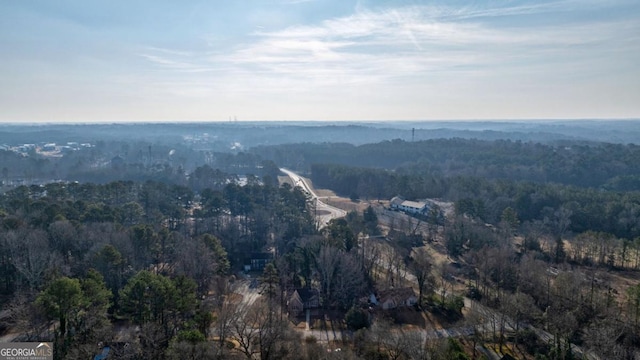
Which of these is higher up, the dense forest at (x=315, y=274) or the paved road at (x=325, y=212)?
the dense forest at (x=315, y=274)

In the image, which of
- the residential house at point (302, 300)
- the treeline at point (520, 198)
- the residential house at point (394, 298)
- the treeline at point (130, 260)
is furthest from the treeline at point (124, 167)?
the residential house at point (394, 298)

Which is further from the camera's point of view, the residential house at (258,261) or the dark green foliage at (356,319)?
the residential house at (258,261)

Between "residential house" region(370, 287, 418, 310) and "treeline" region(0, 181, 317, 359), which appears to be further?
"residential house" region(370, 287, 418, 310)

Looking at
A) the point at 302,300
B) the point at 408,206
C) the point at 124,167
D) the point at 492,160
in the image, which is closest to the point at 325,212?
the point at 408,206

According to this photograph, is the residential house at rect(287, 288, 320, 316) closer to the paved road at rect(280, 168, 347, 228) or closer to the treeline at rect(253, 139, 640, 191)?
the paved road at rect(280, 168, 347, 228)

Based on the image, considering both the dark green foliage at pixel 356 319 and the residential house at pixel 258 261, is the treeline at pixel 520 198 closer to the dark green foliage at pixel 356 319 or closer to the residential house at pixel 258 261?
the residential house at pixel 258 261

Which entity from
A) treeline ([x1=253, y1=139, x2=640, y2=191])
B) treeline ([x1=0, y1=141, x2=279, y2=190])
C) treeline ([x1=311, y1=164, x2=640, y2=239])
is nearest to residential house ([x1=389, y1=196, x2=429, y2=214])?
treeline ([x1=311, y1=164, x2=640, y2=239])

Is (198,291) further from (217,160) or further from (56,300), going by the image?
(217,160)
